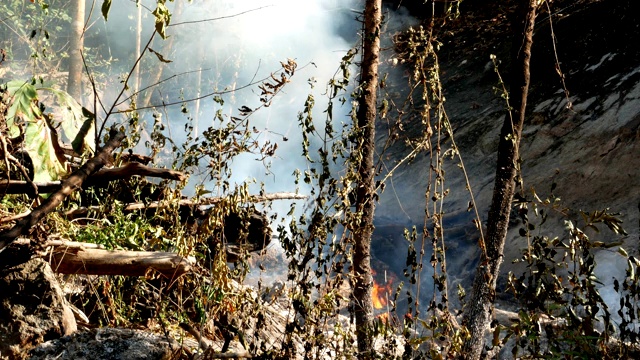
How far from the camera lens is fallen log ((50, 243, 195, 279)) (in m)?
2.92

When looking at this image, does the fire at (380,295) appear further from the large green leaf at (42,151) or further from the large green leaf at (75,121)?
the large green leaf at (42,151)

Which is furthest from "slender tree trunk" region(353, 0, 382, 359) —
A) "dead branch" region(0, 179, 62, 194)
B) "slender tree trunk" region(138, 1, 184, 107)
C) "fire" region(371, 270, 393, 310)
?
"slender tree trunk" region(138, 1, 184, 107)

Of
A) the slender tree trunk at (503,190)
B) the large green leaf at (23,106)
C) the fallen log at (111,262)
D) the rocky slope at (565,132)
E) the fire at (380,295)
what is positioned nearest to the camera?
the large green leaf at (23,106)

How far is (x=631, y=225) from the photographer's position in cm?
686

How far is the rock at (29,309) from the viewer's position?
2.57 metres

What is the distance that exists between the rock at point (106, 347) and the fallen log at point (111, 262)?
0.37m

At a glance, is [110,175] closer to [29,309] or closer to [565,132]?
[29,309]

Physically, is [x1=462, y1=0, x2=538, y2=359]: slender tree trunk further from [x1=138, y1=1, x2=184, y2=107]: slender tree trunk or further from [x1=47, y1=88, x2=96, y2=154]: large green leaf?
[x1=138, y1=1, x2=184, y2=107]: slender tree trunk

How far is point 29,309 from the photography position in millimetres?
2664

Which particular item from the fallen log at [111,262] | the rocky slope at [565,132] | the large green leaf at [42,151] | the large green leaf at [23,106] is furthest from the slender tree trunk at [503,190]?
the large green leaf at [23,106]

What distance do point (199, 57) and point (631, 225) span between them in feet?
75.7

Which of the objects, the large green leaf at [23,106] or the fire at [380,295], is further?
the fire at [380,295]

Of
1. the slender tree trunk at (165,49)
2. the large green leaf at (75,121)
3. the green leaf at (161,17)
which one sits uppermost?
the slender tree trunk at (165,49)

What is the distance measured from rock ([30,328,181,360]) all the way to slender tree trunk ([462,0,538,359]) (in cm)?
270
